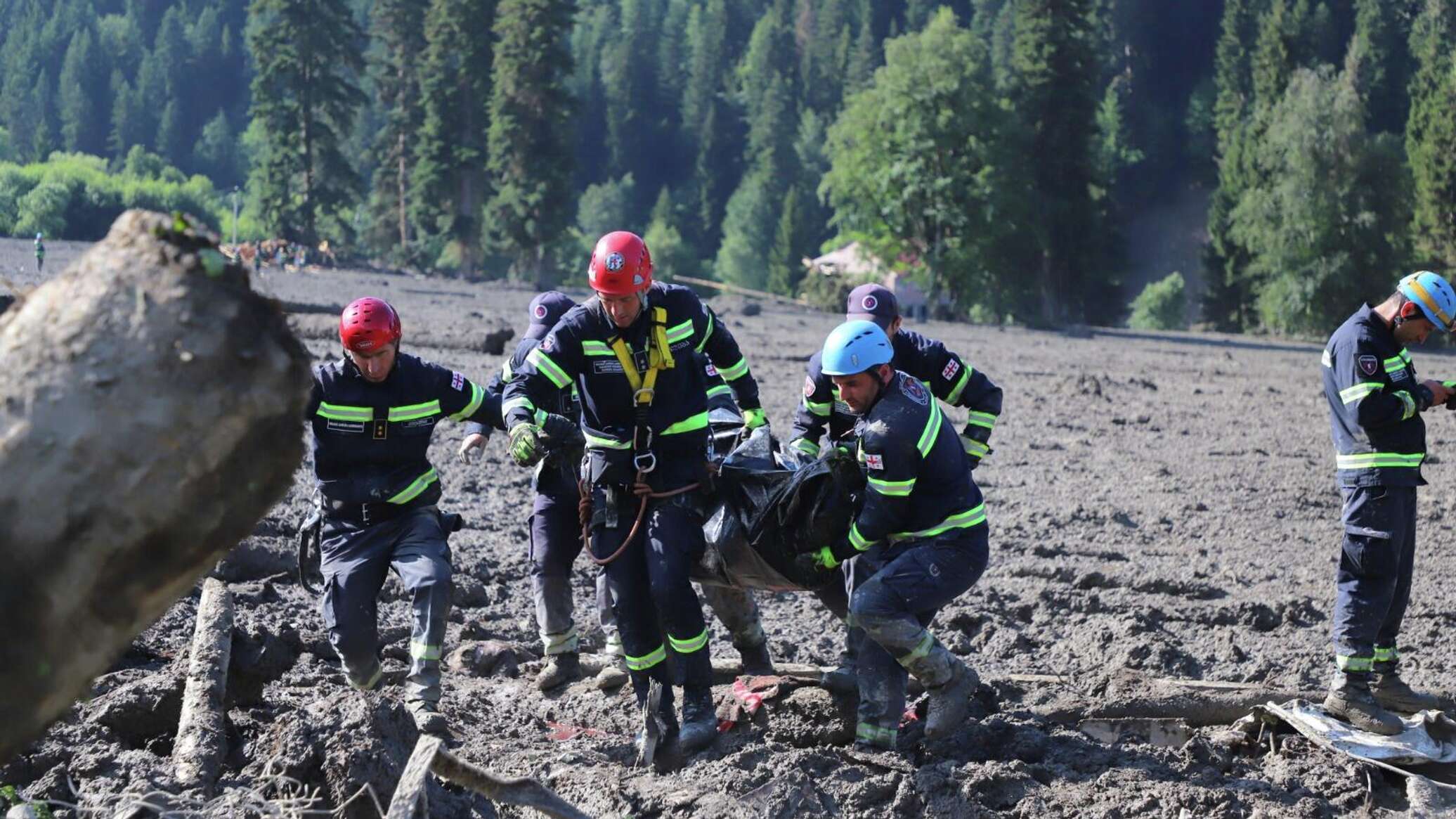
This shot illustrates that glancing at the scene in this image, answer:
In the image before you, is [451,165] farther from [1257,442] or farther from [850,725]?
[850,725]

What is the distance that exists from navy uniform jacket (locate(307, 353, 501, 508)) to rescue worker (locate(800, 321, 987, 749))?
1877 mm

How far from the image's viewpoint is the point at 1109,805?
5617 millimetres

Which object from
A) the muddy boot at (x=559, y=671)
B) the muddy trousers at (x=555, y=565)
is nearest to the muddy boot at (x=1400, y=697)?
the muddy trousers at (x=555, y=565)

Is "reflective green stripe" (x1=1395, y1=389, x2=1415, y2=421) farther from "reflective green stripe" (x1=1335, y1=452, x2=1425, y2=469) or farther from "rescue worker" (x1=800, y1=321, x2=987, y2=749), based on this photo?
"rescue worker" (x1=800, y1=321, x2=987, y2=749)

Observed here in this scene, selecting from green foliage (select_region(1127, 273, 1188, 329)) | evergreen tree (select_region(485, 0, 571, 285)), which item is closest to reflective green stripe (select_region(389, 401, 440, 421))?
evergreen tree (select_region(485, 0, 571, 285))

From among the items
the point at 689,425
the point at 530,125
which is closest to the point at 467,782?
the point at 689,425

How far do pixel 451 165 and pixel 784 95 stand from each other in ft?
150

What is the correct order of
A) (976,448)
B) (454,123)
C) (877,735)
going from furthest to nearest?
(454,123) → (976,448) → (877,735)

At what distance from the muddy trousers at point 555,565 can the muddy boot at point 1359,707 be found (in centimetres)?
350

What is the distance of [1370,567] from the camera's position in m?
6.67

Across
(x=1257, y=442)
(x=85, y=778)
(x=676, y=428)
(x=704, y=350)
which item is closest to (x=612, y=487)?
(x=676, y=428)

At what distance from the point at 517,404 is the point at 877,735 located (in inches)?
86.2

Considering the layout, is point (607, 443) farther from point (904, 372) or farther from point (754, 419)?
point (904, 372)

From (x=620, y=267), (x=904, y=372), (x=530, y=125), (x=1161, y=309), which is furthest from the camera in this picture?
(x=1161, y=309)
